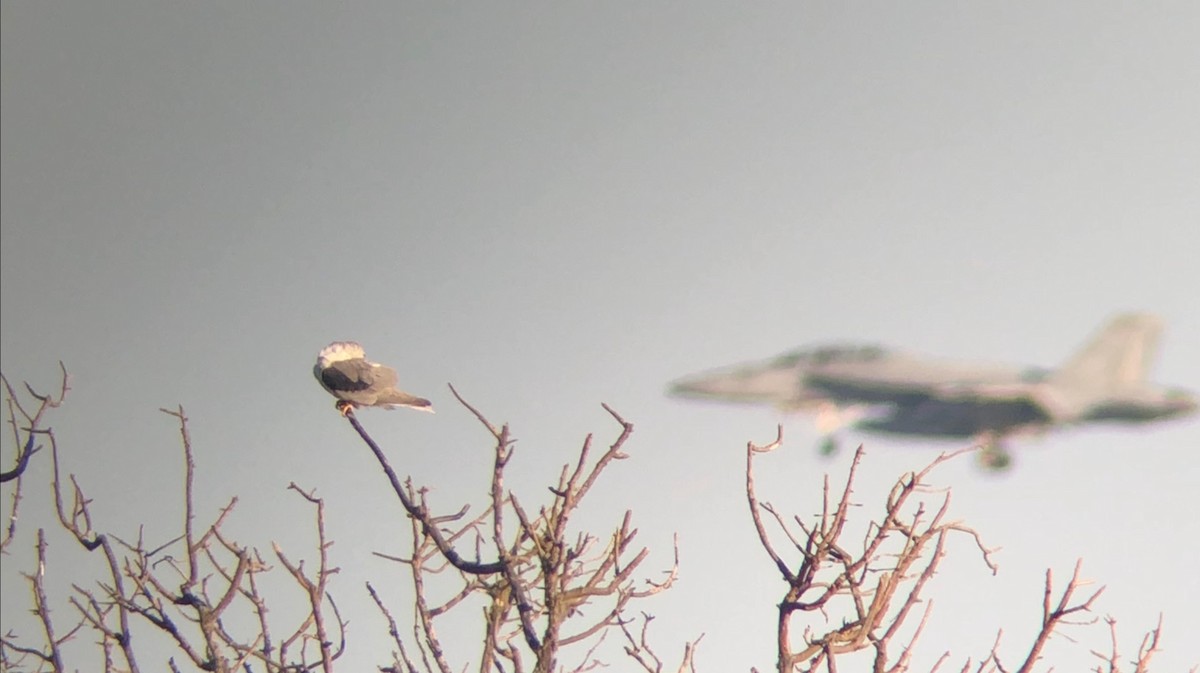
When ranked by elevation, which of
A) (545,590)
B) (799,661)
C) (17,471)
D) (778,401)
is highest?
(778,401)

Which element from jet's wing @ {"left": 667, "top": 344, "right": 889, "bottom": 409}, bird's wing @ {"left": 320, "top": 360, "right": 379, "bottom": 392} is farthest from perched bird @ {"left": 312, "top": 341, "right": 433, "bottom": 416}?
jet's wing @ {"left": 667, "top": 344, "right": 889, "bottom": 409}

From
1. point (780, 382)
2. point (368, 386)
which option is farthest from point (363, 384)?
point (780, 382)

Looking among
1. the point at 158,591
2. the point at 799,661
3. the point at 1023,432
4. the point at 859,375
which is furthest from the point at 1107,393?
the point at 158,591

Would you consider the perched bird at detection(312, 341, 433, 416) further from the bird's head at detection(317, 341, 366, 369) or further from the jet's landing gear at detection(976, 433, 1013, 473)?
the jet's landing gear at detection(976, 433, 1013, 473)

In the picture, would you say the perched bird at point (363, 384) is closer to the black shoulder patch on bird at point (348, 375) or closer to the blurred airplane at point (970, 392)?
the black shoulder patch on bird at point (348, 375)

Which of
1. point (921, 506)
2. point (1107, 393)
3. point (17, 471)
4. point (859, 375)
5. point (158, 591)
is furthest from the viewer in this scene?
point (859, 375)

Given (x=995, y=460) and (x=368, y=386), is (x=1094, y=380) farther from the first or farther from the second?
(x=368, y=386)

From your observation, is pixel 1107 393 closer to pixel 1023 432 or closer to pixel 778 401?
pixel 1023 432
